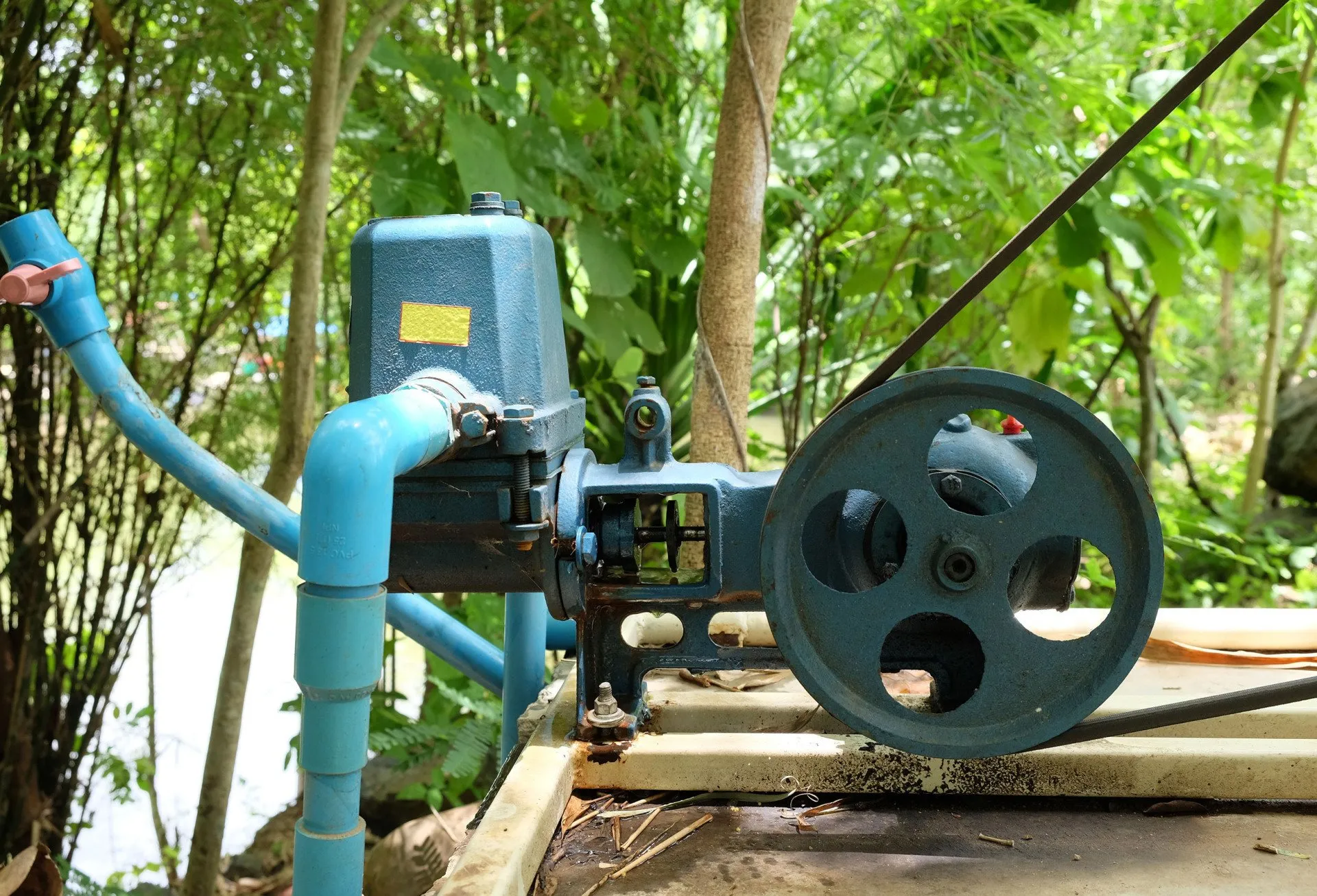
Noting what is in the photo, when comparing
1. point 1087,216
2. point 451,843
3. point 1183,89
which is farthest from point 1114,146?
point 451,843

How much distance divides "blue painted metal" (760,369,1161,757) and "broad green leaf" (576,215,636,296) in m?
1.39

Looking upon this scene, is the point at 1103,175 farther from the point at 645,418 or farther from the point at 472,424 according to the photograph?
the point at 472,424

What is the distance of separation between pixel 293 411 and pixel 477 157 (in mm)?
708

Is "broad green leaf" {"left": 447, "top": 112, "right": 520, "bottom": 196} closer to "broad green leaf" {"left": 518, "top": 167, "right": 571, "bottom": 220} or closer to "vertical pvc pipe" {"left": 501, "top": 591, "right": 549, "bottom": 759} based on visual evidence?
"broad green leaf" {"left": 518, "top": 167, "right": 571, "bottom": 220}

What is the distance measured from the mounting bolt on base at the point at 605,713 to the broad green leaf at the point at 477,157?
1.17 m

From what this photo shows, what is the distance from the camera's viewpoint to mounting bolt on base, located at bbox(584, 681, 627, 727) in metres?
1.40

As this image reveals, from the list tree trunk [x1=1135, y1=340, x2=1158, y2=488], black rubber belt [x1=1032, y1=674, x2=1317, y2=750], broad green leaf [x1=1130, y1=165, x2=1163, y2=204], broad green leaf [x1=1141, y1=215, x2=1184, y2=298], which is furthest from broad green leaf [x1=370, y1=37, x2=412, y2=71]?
tree trunk [x1=1135, y1=340, x2=1158, y2=488]

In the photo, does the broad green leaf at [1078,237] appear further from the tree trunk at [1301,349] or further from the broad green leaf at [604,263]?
the tree trunk at [1301,349]

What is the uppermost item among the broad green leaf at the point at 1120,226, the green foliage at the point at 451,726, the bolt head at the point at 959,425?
the broad green leaf at the point at 1120,226

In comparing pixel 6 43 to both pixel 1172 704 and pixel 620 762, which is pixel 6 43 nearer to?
pixel 620 762

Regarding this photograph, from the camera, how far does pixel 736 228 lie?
6.82 feet

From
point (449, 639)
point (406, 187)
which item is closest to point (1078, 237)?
point (406, 187)

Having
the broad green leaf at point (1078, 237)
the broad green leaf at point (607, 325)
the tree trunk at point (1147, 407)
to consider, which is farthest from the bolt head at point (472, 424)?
the tree trunk at point (1147, 407)

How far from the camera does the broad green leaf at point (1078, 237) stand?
284 cm
